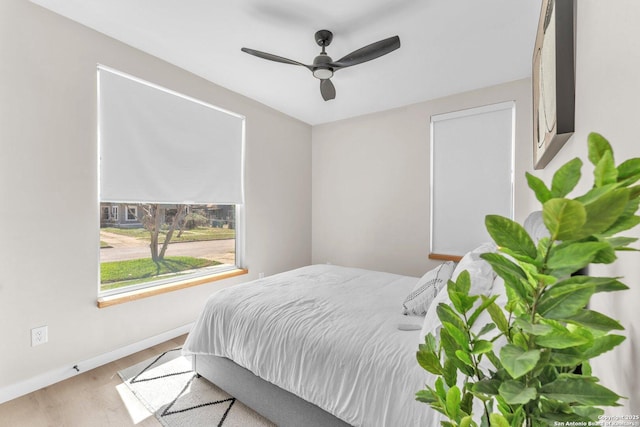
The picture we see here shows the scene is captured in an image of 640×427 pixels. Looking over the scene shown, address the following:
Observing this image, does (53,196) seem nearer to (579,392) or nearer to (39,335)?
(39,335)

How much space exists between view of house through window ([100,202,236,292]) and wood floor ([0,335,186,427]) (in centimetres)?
72

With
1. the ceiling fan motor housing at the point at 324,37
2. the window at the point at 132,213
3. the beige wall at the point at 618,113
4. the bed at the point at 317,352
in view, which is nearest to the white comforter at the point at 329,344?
the bed at the point at 317,352

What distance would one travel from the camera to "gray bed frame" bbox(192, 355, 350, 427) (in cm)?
152

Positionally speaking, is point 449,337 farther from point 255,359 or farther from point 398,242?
point 398,242

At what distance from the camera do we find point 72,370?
226 cm

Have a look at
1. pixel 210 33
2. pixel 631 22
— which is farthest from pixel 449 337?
pixel 210 33

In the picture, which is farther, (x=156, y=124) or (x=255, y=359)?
(x=156, y=124)

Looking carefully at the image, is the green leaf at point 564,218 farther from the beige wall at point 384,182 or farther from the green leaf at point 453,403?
the beige wall at point 384,182

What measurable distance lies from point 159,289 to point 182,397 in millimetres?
1126

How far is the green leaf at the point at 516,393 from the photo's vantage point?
1.14 ft

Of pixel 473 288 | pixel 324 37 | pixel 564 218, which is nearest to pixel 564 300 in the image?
pixel 564 218

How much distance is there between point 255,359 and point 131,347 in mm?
1608

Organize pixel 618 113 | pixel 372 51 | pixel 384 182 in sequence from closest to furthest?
pixel 618 113 < pixel 372 51 < pixel 384 182

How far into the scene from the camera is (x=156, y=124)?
2.79 metres
